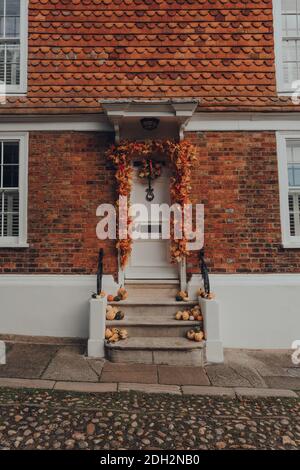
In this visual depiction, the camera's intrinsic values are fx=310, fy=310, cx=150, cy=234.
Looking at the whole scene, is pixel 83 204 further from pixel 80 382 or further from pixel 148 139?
pixel 80 382

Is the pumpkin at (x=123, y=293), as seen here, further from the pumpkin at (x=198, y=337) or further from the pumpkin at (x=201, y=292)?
the pumpkin at (x=198, y=337)

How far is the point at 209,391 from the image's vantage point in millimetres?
3646

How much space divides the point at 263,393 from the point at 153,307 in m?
2.06

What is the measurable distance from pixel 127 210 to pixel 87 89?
2.29 meters

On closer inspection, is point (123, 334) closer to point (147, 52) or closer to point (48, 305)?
point (48, 305)

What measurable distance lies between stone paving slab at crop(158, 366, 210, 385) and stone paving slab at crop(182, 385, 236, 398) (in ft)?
0.46

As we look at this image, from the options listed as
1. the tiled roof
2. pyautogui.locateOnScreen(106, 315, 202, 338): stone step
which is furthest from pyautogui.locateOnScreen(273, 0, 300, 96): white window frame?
pyautogui.locateOnScreen(106, 315, 202, 338): stone step

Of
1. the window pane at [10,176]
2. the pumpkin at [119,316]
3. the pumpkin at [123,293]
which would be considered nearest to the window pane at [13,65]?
the window pane at [10,176]

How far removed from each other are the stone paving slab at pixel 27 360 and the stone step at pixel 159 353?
3.10 feet

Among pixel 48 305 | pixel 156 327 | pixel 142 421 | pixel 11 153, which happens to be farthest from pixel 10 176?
pixel 142 421

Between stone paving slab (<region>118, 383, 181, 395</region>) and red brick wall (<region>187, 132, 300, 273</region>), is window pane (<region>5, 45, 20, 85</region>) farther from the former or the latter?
stone paving slab (<region>118, 383, 181, 395</region>)

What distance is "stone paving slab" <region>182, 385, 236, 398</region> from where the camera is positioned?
11.7 ft

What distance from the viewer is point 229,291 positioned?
17.2 feet

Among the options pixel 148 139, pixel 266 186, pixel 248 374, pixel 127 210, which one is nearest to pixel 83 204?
pixel 127 210
